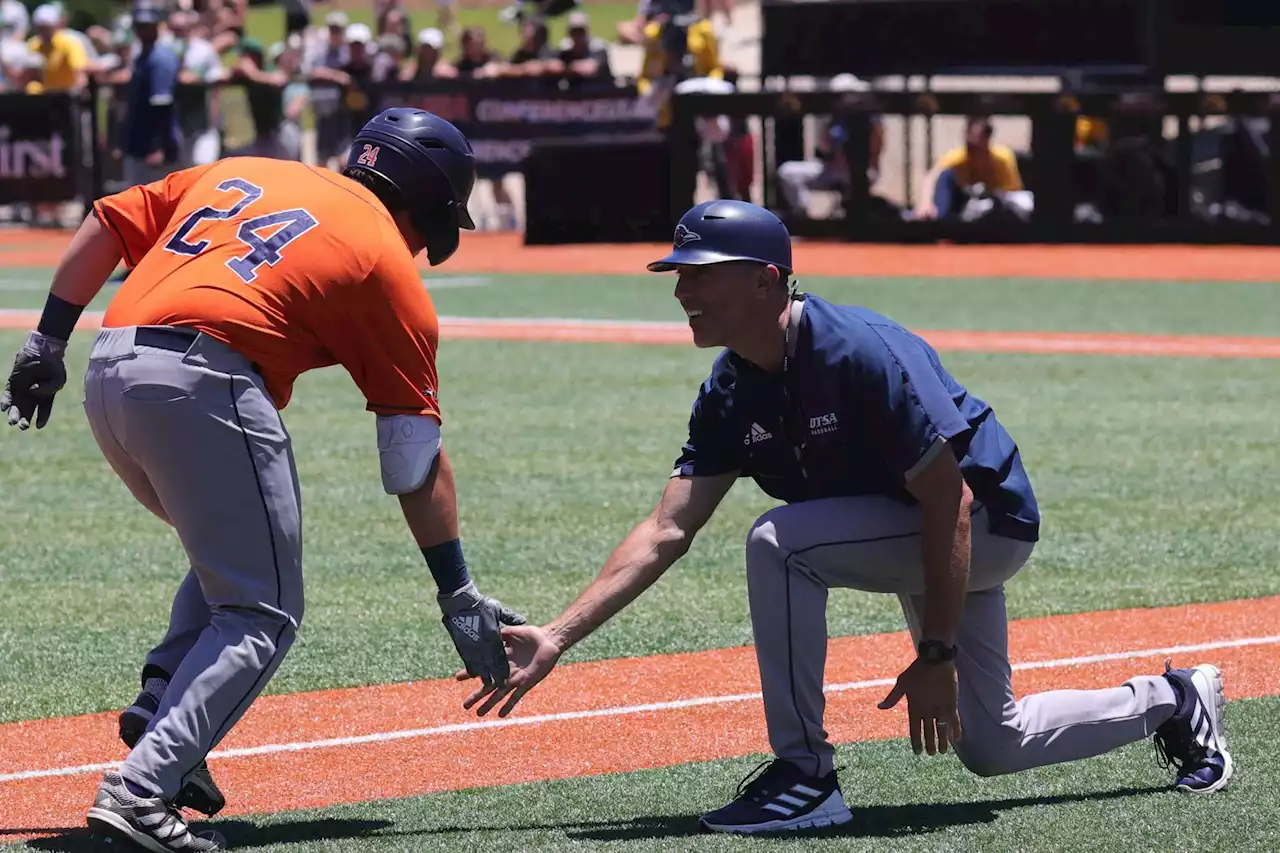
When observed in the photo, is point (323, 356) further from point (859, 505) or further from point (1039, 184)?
point (1039, 184)

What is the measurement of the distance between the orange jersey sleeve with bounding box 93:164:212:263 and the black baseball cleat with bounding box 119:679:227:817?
105 cm

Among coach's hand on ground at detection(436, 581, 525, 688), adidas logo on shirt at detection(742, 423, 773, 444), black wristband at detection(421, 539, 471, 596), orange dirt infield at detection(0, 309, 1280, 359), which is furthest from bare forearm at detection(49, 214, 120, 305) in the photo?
orange dirt infield at detection(0, 309, 1280, 359)

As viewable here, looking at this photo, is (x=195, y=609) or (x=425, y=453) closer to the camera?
(x=425, y=453)

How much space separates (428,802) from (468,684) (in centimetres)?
135

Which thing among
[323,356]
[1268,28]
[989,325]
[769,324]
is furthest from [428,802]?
[1268,28]

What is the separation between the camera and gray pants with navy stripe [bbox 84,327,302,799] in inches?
181

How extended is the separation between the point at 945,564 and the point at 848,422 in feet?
1.33

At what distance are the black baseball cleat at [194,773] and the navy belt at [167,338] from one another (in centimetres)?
92

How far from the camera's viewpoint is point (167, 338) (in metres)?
4.61

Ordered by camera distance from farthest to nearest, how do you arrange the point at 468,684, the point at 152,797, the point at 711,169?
the point at 711,169 → the point at 468,684 → the point at 152,797

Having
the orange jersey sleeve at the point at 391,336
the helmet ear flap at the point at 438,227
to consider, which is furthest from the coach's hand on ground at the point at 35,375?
the helmet ear flap at the point at 438,227

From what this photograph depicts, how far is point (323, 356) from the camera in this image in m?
4.88

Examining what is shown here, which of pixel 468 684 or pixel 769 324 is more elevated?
pixel 769 324

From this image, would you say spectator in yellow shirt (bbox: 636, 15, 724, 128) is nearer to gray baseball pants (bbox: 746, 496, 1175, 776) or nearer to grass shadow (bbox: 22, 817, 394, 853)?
gray baseball pants (bbox: 746, 496, 1175, 776)
